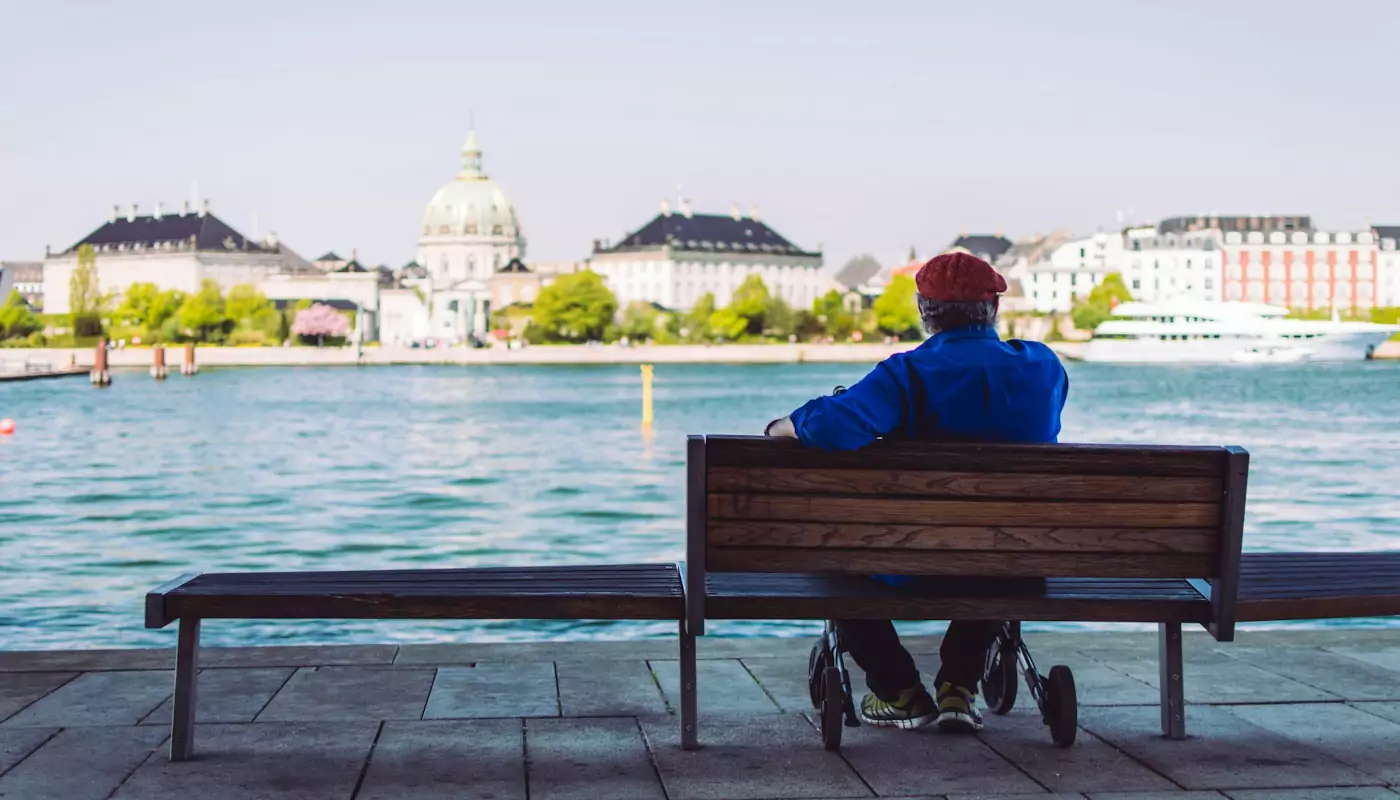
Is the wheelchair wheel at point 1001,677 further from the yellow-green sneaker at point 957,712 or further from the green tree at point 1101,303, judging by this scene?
the green tree at point 1101,303

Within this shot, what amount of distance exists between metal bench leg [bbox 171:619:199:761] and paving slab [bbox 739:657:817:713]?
1.39 meters

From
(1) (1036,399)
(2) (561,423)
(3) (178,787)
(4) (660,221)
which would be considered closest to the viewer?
(3) (178,787)

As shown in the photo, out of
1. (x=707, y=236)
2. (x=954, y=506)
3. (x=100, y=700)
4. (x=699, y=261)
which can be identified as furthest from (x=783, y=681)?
(x=707, y=236)

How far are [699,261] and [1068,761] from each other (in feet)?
554

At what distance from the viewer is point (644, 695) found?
539 centimetres

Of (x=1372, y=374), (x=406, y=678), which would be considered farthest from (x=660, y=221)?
(x=406, y=678)

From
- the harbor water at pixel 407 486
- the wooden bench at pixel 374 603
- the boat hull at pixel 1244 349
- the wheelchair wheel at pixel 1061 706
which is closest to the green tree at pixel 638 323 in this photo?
the boat hull at pixel 1244 349

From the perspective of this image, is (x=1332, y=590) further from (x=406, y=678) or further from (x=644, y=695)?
(x=406, y=678)

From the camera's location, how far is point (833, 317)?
15150 centimetres

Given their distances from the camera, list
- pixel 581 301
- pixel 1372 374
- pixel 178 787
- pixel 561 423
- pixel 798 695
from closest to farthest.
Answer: pixel 178 787
pixel 798 695
pixel 561 423
pixel 1372 374
pixel 581 301

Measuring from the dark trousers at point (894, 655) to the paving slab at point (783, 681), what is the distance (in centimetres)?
30

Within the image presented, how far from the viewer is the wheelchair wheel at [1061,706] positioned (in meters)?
4.63

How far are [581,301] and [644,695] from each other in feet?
463

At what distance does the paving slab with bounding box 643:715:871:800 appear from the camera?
426cm
